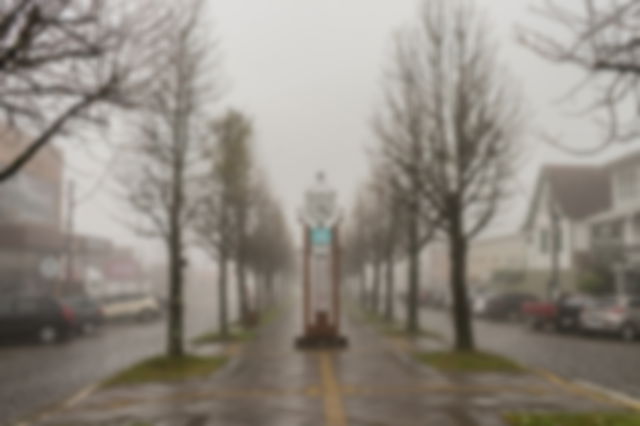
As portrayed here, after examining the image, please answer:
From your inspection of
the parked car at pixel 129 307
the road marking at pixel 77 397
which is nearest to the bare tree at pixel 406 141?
the road marking at pixel 77 397

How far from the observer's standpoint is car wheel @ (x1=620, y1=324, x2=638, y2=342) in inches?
961

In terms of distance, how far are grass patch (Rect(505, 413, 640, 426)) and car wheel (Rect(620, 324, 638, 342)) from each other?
52.5 feet

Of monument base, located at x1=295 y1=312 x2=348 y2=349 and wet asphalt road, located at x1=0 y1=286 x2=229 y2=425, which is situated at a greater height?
monument base, located at x1=295 y1=312 x2=348 y2=349

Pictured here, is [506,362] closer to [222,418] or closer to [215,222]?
[222,418]

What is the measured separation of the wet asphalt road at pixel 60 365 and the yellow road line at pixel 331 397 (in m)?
4.56

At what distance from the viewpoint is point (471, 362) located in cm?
1574

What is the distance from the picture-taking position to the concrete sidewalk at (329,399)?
998cm

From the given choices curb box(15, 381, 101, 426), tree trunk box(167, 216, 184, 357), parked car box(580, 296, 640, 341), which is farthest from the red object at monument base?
parked car box(580, 296, 640, 341)

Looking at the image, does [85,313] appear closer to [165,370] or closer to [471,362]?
[165,370]

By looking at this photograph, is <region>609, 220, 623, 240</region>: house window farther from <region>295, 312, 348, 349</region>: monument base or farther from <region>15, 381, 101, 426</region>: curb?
<region>15, 381, 101, 426</region>: curb

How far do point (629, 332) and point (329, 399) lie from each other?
16535 millimetres

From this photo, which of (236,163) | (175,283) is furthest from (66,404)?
(236,163)

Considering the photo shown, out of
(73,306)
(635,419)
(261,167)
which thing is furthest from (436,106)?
(261,167)

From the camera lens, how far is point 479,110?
1823 centimetres
